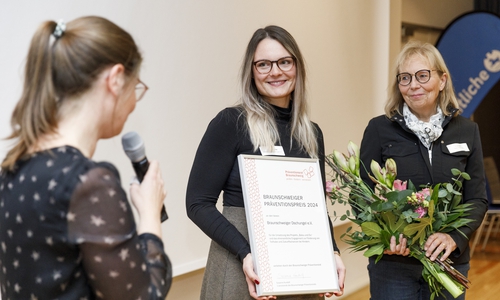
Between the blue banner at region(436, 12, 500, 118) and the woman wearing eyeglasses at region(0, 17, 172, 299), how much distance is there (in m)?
5.81

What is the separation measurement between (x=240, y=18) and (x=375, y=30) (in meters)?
2.26

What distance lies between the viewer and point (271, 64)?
7.07ft

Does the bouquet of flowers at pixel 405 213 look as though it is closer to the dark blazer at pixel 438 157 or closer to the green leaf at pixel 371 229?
the green leaf at pixel 371 229

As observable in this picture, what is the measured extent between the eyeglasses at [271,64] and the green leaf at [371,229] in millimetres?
702

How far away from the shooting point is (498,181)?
8312mm

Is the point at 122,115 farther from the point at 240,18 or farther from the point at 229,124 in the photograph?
the point at 240,18

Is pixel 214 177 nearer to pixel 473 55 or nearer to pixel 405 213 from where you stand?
pixel 405 213

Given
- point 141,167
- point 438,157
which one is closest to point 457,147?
point 438,157

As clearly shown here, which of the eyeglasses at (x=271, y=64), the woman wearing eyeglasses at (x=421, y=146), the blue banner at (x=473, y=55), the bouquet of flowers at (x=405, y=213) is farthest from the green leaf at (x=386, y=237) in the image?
the blue banner at (x=473, y=55)

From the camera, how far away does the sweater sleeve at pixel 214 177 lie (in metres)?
2.00

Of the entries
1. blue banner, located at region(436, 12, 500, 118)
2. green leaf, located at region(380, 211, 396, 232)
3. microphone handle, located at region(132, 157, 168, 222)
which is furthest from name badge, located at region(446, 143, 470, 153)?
blue banner, located at region(436, 12, 500, 118)

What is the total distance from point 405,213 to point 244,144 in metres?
0.71

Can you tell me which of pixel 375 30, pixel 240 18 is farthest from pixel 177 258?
pixel 375 30

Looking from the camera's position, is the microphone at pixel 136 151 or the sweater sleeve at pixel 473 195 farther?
the sweater sleeve at pixel 473 195
